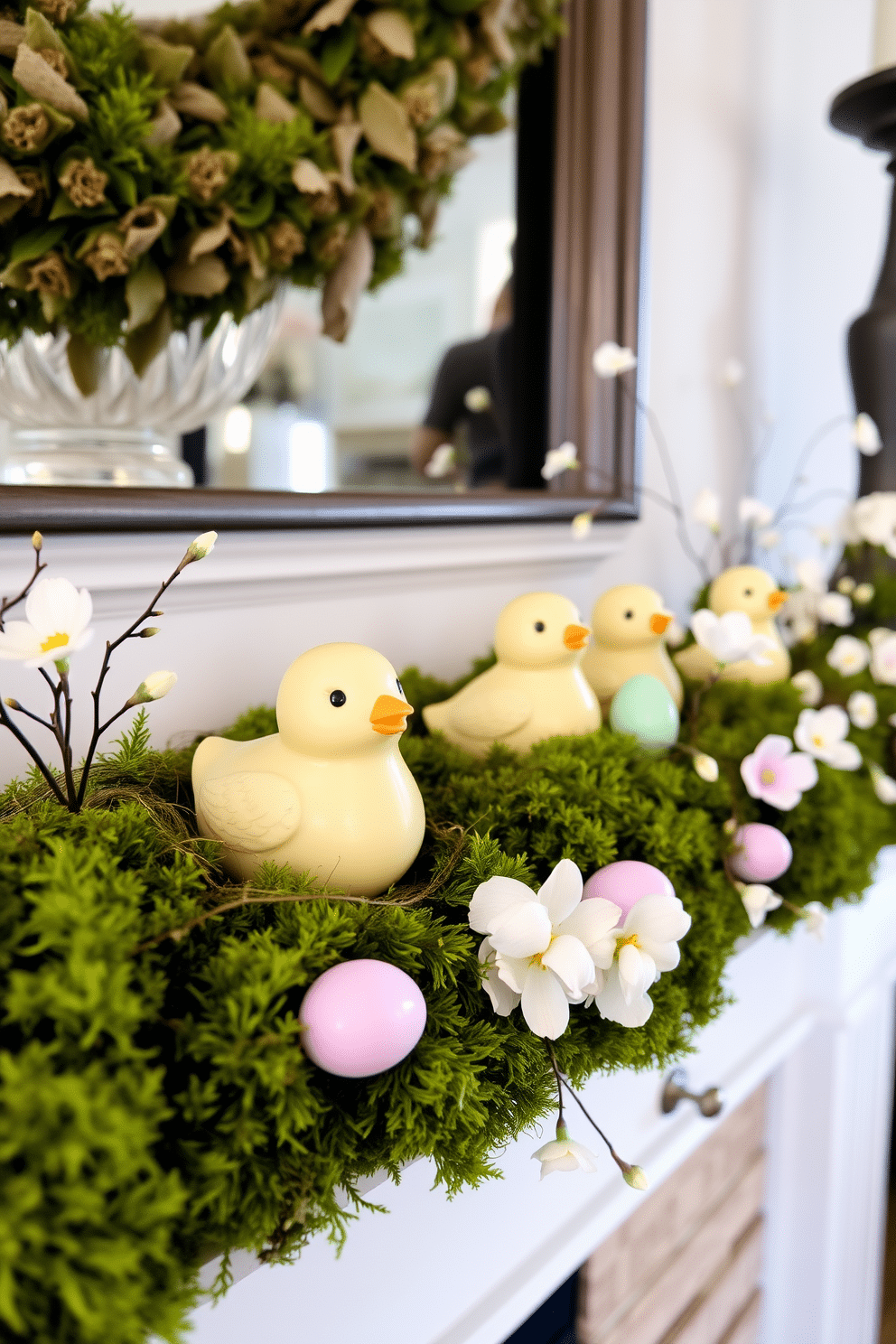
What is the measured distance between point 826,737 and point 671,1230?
429mm

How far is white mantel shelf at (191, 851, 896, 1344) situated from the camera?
424mm

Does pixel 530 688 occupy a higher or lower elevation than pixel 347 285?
lower

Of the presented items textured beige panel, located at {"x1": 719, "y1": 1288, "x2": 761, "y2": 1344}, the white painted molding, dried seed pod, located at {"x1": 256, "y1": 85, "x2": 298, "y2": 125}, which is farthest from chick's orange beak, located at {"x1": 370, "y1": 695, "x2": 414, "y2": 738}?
textured beige panel, located at {"x1": 719, "y1": 1288, "x2": 761, "y2": 1344}

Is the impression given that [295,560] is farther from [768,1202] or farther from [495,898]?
[768,1202]

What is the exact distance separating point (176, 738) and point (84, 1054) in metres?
0.32

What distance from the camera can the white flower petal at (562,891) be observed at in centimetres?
37

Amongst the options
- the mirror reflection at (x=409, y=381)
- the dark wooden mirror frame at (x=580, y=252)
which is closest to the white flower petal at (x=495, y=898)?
the dark wooden mirror frame at (x=580, y=252)

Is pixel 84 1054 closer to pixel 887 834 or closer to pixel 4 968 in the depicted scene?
pixel 4 968

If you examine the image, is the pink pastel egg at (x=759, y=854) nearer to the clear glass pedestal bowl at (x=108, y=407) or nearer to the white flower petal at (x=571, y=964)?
the white flower petal at (x=571, y=964)

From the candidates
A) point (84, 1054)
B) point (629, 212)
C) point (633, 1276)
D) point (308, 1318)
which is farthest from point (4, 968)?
point (629, 212)

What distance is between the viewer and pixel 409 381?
1109mm

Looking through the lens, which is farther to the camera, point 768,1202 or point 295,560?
point 768,1202

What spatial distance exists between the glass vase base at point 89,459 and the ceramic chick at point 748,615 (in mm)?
412

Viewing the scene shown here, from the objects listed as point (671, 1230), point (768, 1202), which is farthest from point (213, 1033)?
Result: point (768, 1202)
